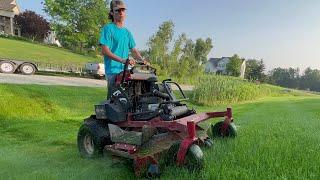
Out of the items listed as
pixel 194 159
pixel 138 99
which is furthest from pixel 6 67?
pixel 194 159

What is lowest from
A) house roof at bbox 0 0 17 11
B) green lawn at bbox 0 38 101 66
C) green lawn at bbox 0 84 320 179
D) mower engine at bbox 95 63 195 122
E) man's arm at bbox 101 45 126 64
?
green lawn at bbox 0 84 320 179

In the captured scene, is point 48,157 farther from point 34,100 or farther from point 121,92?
point 34,100

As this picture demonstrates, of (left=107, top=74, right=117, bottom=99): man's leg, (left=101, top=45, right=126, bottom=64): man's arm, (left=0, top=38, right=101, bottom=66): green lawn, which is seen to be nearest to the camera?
(left=101, top=45, right=126, bottom=64): man's arm

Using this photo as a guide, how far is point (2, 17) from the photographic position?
7475 centimetres

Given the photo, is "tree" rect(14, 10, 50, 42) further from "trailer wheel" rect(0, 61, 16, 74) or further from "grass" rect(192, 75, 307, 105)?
"grass" rect(192, 75, 307, 105)

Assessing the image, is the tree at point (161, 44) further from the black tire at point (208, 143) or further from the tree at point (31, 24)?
the tree at point (31, 24)

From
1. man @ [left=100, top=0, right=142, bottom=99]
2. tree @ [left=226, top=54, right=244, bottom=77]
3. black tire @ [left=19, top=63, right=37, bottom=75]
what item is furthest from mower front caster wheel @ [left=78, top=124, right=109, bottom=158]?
tree @ [left=226, top=54, right=244, bottom=77]

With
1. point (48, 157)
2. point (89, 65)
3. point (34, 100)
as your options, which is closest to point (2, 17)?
point (89, 65)

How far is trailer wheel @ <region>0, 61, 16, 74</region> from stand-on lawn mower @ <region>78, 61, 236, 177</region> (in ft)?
65.1

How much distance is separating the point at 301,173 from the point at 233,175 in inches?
31.0

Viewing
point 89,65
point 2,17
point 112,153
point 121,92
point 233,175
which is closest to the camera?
point 233,175

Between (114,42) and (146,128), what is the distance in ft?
6.13

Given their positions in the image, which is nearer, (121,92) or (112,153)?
(112,153)

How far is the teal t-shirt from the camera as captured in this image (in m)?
6.55
